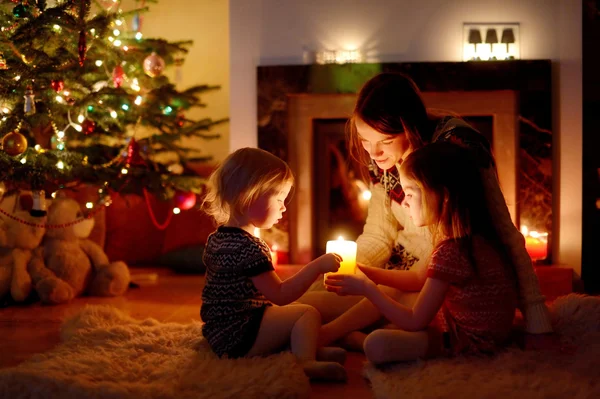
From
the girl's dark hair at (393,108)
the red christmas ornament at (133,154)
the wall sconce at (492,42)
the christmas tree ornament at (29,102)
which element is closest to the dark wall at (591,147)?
the wall sconce at (492,42)

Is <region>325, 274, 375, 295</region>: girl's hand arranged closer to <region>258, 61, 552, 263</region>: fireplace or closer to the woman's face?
the woman's face

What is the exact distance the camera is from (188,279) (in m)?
3.64

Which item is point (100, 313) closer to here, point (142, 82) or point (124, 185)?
point (124, 185)

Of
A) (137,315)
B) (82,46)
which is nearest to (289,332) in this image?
(137,315)

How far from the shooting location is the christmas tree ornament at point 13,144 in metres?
2.66

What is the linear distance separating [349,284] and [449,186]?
14.6 inches

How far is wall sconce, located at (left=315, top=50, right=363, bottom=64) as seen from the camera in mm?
3383

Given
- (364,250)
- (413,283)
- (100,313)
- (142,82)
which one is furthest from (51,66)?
(413,283)

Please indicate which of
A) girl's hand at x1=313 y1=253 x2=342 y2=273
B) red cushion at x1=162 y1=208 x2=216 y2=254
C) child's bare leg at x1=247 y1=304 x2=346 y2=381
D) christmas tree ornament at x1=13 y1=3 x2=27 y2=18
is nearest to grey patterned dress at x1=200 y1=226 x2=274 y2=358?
child's bare leg at x1=247 y1=304 x2=346 y2=381

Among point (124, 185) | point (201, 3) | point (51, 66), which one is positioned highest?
point (201, 3)

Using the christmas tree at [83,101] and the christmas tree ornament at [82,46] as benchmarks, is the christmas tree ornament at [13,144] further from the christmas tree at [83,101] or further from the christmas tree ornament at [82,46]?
the christmas tree ornament at [82,46]

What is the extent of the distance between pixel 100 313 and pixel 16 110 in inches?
42.7

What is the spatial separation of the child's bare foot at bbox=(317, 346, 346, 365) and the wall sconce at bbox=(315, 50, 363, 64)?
6.09 feet

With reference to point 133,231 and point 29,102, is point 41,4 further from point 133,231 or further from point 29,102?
point 133,231
